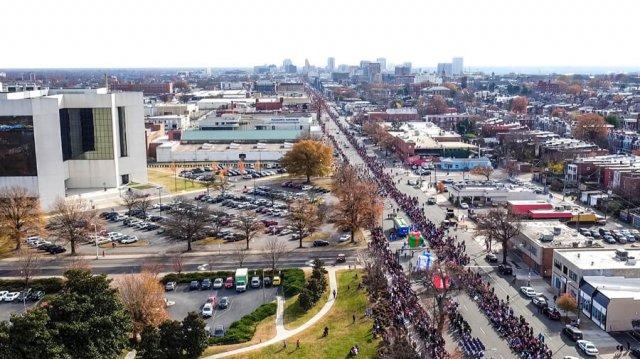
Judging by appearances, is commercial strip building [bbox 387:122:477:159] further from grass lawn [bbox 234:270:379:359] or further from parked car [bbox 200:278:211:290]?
grass lawn [bbox 234:270:379:359]

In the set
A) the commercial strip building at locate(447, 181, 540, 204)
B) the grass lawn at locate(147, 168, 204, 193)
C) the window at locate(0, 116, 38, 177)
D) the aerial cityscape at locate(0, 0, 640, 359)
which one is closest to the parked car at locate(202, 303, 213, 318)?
the aerial cityscape at locate(0, 0, 640, 359)

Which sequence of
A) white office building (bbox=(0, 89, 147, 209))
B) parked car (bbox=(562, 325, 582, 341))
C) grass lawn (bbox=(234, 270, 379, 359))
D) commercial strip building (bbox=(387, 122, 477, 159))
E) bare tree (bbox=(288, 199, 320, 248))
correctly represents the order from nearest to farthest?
grass lawn (bbox=(234, 270, 379, 359))
parked car (bbox=(562, 325, 582, 341))
bare tree (bbox=(288, 199, 320, 248))
white office building (bbox=(0, 89, 147, 209))
commercial strip building (bbox=(387, 122, 477, 159))

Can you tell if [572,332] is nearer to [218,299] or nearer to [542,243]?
[542,243]

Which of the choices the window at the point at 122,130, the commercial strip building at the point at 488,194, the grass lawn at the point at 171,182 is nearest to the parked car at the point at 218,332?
the commercial strip building at the point at 488,194

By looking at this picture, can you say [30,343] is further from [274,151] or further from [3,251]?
[274,151]

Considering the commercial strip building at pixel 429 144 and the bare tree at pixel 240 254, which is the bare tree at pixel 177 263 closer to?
the bare tree at pixel 240 254
